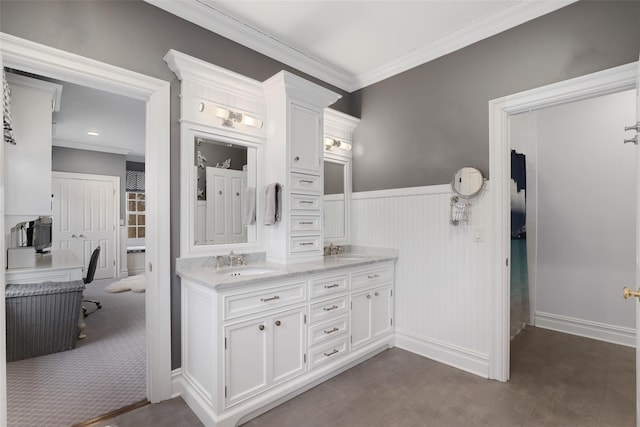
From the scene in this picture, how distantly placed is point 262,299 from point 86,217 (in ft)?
19.6

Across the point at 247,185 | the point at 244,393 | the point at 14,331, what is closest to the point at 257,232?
the point at 247,185

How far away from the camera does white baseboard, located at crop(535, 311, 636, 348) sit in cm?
310

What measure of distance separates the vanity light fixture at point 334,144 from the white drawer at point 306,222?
92 centimetres

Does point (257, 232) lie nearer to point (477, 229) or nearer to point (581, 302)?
point (477, 229)

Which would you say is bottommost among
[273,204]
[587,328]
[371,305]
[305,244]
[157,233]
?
[587,328]

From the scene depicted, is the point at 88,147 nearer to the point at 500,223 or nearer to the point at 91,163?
the point at 91,163

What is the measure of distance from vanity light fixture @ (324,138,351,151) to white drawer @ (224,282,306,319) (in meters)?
1.65

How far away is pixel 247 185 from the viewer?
2.77 metres

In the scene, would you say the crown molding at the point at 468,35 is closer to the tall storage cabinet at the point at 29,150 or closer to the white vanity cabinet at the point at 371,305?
the white vanity cabinet at the point at 371,305

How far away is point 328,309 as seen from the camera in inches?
99.1

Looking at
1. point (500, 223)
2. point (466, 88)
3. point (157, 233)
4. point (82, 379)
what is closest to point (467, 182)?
point (500, 223)

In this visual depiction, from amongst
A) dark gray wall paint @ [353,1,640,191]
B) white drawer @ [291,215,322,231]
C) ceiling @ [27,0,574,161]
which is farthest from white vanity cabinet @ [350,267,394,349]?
ceiling @ [27,0,574,161]

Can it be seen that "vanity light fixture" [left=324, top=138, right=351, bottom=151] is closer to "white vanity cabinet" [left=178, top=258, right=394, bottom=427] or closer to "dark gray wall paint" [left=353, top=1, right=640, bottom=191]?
"dark gray wall paint" [left=353, top=1, right=640, bottom=191]

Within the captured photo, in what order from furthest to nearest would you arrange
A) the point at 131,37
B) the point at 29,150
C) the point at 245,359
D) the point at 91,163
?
the point at 91,163
the point at 29,150
the point at 131,37
the point at 245,359
